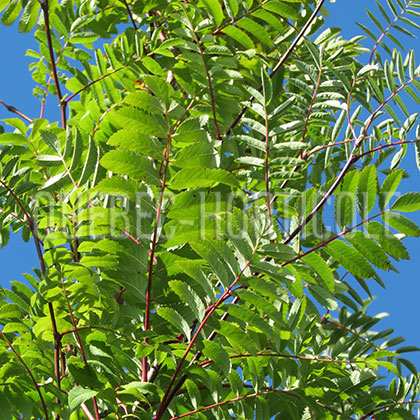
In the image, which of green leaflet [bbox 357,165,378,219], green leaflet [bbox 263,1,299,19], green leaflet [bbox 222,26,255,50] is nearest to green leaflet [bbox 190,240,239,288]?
green leaflet [bbox 357,165,378,219]

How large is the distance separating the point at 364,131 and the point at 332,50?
0.78m

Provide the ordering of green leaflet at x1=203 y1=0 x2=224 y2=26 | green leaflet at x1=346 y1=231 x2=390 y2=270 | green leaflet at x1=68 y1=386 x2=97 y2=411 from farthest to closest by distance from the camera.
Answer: green leaflet at x1=203 y1=0 x2=224 y2=26 → green leaflet at x1=346 y1=231 x2=390 y2=270 → green leaflet at x1=68 y1=386 x2=97 y2=411

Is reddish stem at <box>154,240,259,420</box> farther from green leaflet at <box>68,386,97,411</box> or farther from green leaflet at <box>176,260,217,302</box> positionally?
green leaflet at <box>68,386,97,411</box>

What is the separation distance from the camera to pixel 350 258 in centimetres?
129

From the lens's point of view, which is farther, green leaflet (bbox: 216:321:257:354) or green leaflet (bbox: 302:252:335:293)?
green leaflet (bbox: 302:252:335:293)

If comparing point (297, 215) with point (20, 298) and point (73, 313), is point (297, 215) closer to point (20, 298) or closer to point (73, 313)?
point (73, 313)

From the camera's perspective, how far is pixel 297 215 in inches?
55.2

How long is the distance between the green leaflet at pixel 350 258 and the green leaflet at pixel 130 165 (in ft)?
1.34

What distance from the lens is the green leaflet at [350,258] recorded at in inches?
50.6

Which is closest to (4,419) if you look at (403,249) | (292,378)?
(292,378)

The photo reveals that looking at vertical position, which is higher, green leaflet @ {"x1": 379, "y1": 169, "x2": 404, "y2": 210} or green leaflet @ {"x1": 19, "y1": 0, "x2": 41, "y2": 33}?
green leaflet @ {"x1": 19, "y1": 0, "x2": 41, "y2": 33}

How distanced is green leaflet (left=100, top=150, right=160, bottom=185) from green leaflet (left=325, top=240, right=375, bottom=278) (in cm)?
41

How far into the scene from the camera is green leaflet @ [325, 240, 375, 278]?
1286 millimetres

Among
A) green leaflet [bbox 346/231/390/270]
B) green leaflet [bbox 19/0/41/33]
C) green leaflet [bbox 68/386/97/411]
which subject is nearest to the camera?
green leaflet [bbox 68/386/97/411]
